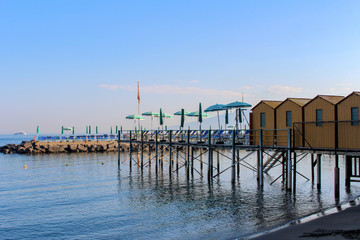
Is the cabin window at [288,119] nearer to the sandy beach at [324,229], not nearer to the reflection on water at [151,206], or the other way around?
the reflection on water at [151,206]

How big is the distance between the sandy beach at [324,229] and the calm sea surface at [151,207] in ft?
7.18

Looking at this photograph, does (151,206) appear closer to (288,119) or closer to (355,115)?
(288,119)

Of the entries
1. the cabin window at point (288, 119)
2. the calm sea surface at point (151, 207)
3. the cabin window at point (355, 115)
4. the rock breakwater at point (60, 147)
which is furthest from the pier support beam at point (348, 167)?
the rock breakwater at point (60, 147)

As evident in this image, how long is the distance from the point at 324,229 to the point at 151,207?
982cm

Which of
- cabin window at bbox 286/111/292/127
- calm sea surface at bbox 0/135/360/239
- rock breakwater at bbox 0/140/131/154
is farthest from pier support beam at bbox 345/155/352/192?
rock breakwater at bbox 0/140/131/154

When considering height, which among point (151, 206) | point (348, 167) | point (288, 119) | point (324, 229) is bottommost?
point (151, 206)

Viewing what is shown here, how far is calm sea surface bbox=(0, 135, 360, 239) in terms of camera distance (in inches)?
554

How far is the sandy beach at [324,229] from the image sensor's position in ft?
33.3

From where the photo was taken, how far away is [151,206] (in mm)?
18406

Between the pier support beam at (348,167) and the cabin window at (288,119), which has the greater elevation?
the cabin window at (288,119)

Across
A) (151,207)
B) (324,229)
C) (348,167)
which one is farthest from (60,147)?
(324,229)

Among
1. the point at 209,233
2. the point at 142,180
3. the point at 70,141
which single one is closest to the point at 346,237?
the point at 209,233

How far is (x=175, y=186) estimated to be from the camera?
24.8 m

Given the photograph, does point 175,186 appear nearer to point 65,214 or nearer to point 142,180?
point 142,180
